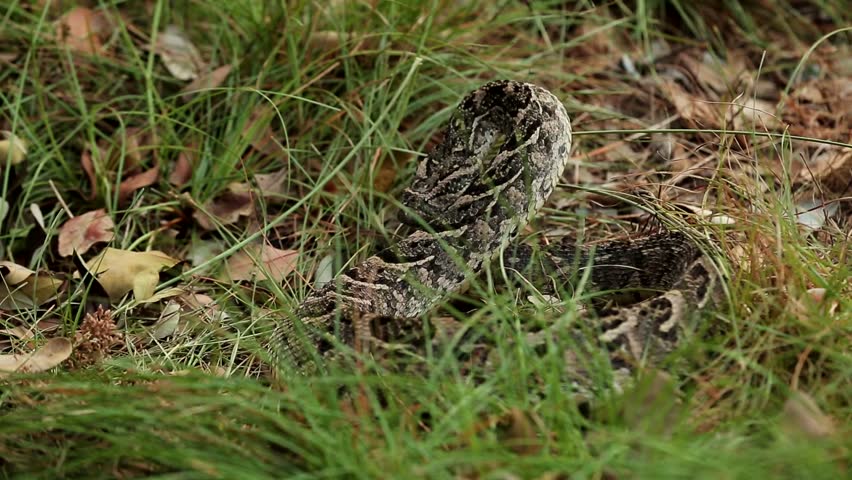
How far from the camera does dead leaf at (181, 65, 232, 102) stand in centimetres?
557

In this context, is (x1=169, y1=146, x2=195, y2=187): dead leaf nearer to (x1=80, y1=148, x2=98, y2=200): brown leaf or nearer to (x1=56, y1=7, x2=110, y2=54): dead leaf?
(x1=80, y1=148, x2=98, y2=200): brown leaf

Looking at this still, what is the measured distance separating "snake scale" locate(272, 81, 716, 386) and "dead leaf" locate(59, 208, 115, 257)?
1.31 meters

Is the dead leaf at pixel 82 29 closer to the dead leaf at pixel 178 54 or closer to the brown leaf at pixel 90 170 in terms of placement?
the dead leaf at pixel 178 54

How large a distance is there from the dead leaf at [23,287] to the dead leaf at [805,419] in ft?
10.9

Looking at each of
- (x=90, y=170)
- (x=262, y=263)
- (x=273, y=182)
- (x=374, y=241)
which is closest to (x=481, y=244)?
(x=374, y=241)

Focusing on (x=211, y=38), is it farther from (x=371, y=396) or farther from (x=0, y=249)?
(x=371, y=396)

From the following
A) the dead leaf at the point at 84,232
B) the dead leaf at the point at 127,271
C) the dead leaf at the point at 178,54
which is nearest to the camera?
the dead leaf at the point at 127,271

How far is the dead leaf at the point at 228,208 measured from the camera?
5.09 metres

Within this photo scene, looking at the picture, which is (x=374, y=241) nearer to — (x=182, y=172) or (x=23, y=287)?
(x=182, y=172)

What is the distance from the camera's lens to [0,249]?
4.95 metres

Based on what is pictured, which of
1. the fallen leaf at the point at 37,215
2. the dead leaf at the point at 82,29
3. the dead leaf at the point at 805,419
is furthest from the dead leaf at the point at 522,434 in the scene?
the dead leaf at the point at 82,29

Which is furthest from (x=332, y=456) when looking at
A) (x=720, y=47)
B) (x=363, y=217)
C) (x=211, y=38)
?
(x=720, y=47)

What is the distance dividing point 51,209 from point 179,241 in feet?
2.72

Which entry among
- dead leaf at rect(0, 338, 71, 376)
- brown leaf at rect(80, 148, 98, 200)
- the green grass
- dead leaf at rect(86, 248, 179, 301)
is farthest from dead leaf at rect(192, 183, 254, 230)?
dead leaf at rect(0, 338, 71, 376)
